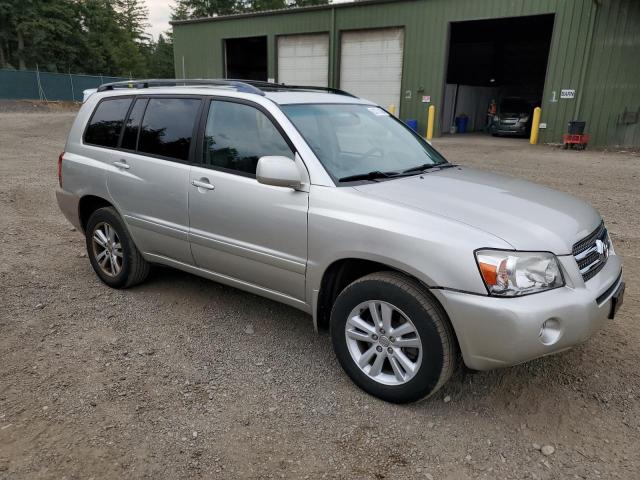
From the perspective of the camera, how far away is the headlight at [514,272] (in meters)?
2.55

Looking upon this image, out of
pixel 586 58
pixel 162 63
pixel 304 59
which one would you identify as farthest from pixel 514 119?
pixel 162 63

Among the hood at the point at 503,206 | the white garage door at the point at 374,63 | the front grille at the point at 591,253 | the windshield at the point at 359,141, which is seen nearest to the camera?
the hood at the point at 503,206

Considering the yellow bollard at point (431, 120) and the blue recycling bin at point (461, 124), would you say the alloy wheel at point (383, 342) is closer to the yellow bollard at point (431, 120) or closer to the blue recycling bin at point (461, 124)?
the yellow bollard at point (431, 120)

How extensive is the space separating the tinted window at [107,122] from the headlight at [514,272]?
11.1ft

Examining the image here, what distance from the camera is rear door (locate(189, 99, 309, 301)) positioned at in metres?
3.29

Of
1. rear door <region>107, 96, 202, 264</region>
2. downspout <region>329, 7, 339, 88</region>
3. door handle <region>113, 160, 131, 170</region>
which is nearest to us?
rear door <region>107, 96, 202, 264</region>

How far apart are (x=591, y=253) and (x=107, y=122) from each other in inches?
160

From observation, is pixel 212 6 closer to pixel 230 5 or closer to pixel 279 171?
pixel 230 5

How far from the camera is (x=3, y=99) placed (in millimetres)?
33406

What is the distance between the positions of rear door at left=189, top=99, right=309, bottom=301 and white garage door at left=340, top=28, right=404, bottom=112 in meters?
19.7

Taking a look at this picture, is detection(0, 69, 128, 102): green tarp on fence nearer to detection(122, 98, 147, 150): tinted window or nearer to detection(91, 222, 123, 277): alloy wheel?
detection(91, 222, 123, 277): alloy wheel

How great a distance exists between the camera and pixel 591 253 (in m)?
3.01

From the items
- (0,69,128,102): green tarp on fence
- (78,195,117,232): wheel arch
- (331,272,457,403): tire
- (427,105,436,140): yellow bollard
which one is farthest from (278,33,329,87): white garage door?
(331,272,457,403): tire

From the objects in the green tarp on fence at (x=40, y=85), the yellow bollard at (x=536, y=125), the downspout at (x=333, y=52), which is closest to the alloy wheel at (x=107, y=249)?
the yellow bollard at (x=536, y=125)
